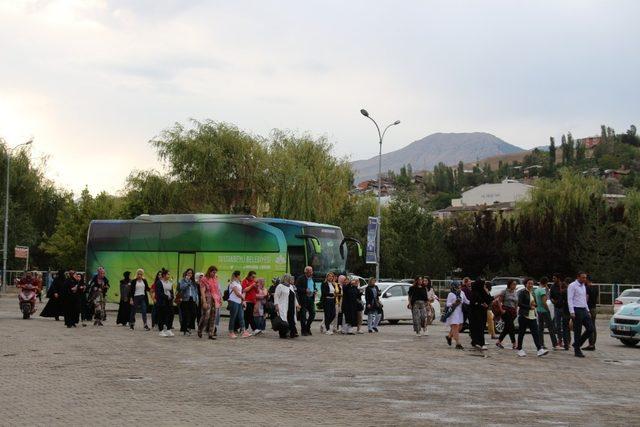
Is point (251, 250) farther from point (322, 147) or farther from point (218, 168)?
point (322, 147)

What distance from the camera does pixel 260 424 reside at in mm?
10555

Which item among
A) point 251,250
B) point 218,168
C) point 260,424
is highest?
point 218,168

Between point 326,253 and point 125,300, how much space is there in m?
10.7

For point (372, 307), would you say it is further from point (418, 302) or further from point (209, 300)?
point (209, 300)

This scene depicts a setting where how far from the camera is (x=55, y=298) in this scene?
31.9m

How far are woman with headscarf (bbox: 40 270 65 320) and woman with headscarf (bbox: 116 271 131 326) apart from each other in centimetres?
205

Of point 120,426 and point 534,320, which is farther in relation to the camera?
point 534,320

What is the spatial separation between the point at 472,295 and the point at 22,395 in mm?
11643

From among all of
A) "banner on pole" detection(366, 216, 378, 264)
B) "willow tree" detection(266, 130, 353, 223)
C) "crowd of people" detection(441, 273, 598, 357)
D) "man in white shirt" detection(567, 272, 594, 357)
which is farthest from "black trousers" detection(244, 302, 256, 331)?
"willow tree" detection(266, 130, 353, 223)

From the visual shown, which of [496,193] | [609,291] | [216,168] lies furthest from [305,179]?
[496,193]

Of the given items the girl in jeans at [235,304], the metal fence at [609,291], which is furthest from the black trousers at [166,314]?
the metal fence at [609,291]

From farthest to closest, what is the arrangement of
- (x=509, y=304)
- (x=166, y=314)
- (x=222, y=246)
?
(x=222, y=246), (x=166, y=314), (x=509, y=304)

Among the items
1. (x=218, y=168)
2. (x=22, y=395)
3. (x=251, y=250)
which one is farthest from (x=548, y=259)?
(x=22, y=395)

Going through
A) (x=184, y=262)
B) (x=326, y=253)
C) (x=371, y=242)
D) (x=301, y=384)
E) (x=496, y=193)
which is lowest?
(x=301, y=384)
